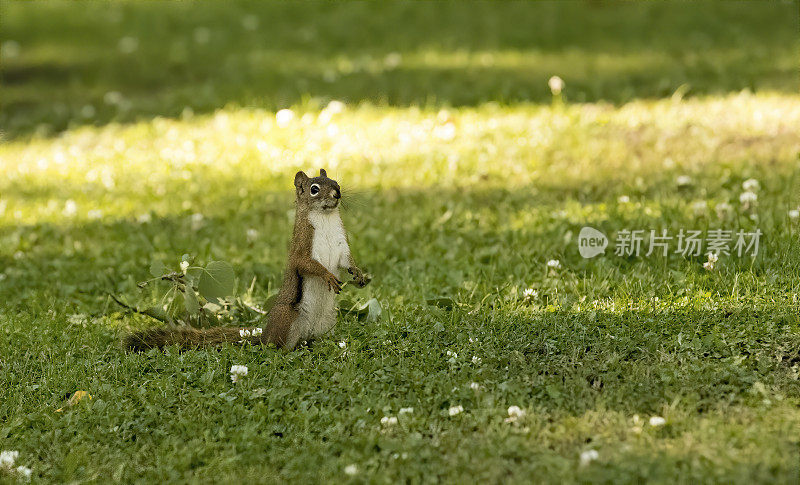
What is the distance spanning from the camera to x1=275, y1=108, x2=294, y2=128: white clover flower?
8.77 m

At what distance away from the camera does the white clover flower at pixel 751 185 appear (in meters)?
6.59

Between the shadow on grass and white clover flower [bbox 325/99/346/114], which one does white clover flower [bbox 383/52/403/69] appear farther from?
white clover flower [bbox 325/99/346/114]

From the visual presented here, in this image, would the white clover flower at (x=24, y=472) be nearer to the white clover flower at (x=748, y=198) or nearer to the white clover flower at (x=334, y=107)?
the white clover flower at (x=748, y=198)

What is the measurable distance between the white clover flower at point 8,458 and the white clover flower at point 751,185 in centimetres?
491

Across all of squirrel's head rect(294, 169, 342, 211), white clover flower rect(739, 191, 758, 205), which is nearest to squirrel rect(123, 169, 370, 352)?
squirrel's head rect(294, 169, 342, 211)

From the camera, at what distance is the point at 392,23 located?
43.5ft

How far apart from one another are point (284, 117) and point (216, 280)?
402 cm

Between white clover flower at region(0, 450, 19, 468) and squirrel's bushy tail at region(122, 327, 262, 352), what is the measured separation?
1.05 metres

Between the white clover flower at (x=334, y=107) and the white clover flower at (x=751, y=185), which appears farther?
the white clover flower at (x=334, y=107)

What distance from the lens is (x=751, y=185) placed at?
6648mm

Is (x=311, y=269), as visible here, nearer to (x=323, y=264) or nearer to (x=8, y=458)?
(x=323, y=264)

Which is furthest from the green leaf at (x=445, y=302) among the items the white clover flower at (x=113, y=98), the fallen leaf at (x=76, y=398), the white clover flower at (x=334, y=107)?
the white clover flower at (x=113, y=98)

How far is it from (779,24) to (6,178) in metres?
9.48

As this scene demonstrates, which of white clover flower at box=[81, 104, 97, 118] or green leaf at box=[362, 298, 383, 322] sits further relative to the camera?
white clover flower at box=[81, 104, 97, 118]
